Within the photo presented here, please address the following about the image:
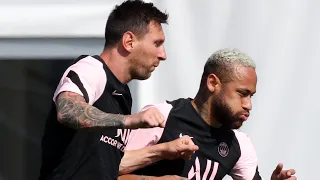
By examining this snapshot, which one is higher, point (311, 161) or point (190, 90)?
point (190, 90)

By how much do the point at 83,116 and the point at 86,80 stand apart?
24 cm

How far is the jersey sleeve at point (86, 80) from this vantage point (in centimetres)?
350

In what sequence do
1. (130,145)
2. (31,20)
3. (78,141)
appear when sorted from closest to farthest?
(78,141)
(130,145)
(31,20)

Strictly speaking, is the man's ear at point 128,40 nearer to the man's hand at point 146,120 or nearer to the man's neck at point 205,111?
the man's neck at point 205,111

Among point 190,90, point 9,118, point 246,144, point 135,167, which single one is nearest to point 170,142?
point 135,167

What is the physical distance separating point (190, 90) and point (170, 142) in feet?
3.85

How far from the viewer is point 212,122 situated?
4020 millimetres

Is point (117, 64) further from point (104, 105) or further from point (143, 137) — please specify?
point (143, 137)

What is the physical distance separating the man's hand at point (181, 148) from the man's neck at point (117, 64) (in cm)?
34

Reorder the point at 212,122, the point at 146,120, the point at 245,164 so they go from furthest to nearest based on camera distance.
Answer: the point at 245,164, the point at 212,122, the point at 146,120

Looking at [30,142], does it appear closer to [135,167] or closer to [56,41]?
[56,41]

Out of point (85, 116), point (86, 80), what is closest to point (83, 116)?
point (85, 116)

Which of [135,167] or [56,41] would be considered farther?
[56,41]

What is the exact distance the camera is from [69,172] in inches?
144
